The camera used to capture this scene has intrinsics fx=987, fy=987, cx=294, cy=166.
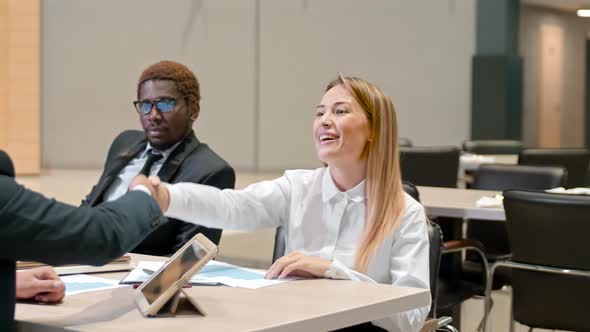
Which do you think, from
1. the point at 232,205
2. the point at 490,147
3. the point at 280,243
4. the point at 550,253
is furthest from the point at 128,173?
the point at 490,147

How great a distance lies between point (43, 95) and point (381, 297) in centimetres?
1289

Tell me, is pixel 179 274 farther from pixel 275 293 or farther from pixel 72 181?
pixel 72 181

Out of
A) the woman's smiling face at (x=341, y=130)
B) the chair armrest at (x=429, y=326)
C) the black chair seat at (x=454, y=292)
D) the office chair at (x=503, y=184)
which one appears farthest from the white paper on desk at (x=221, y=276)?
the office chair at (x=503, y=184)

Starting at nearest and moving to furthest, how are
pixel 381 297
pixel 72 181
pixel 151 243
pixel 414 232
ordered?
1. pixel 381 297
2. pixel 414 232
3. pixel 151 243
4. pixel 72 181

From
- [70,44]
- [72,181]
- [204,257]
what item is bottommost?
[72,181]

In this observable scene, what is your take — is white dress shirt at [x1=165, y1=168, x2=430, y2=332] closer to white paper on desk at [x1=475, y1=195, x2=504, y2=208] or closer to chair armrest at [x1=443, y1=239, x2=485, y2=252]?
chair armrest at [x1=443, y1=239, x2=485, y2=252]

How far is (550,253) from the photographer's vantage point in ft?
13.3

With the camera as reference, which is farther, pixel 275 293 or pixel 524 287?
pixel 524 287

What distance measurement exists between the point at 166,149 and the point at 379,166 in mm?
1247

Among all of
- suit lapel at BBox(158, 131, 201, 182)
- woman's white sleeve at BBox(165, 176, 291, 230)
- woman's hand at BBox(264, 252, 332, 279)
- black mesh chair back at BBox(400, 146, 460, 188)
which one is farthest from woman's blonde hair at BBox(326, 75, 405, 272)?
black mesh chair back at BBox(400, 146, 460, 188)

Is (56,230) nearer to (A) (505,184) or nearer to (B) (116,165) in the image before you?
(B) (116,165)

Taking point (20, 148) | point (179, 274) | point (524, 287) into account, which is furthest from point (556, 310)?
point (20, 148)

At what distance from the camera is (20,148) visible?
1312cm

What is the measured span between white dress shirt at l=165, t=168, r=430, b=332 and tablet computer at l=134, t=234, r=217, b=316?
0.49 meters
